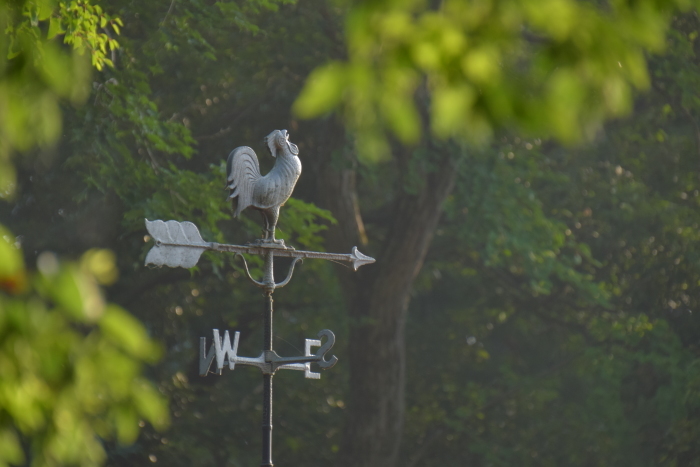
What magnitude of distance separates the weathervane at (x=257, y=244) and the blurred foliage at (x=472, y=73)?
2.85 metres

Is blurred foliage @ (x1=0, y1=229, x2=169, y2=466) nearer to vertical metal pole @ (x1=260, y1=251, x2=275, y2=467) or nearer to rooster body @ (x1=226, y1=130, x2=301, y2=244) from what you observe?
vertical metal pole @ (x1=260, y1=251, x2=275, y2=467)

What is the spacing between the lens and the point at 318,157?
11.3 metres

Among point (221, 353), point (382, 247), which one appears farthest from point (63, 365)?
point (382, 247)

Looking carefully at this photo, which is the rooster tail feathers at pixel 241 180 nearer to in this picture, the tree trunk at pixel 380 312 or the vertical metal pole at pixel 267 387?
the vertical metal pole at pixel 267 387

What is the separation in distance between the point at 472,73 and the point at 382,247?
9.60 m

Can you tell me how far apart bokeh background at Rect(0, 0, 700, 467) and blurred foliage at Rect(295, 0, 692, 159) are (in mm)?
4289

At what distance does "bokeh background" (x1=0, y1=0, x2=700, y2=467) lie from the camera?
952cm

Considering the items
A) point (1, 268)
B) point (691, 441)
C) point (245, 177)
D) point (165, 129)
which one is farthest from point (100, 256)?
point (691, 441)

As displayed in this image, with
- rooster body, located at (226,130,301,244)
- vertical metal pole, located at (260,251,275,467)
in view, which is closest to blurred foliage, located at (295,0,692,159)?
vertical metal pole, located at (260,251,275,467)

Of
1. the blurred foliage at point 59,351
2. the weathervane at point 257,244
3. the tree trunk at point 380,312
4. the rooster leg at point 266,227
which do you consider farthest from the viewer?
the tree trunk at point 380,312

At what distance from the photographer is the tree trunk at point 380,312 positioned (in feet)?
36.4

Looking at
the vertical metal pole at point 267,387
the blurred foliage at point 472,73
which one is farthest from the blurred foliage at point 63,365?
the vertical metal pole at point 267,387

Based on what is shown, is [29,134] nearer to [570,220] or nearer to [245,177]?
[245,177]

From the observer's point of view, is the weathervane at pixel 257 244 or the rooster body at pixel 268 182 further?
the rooster body at pixel 268 182
